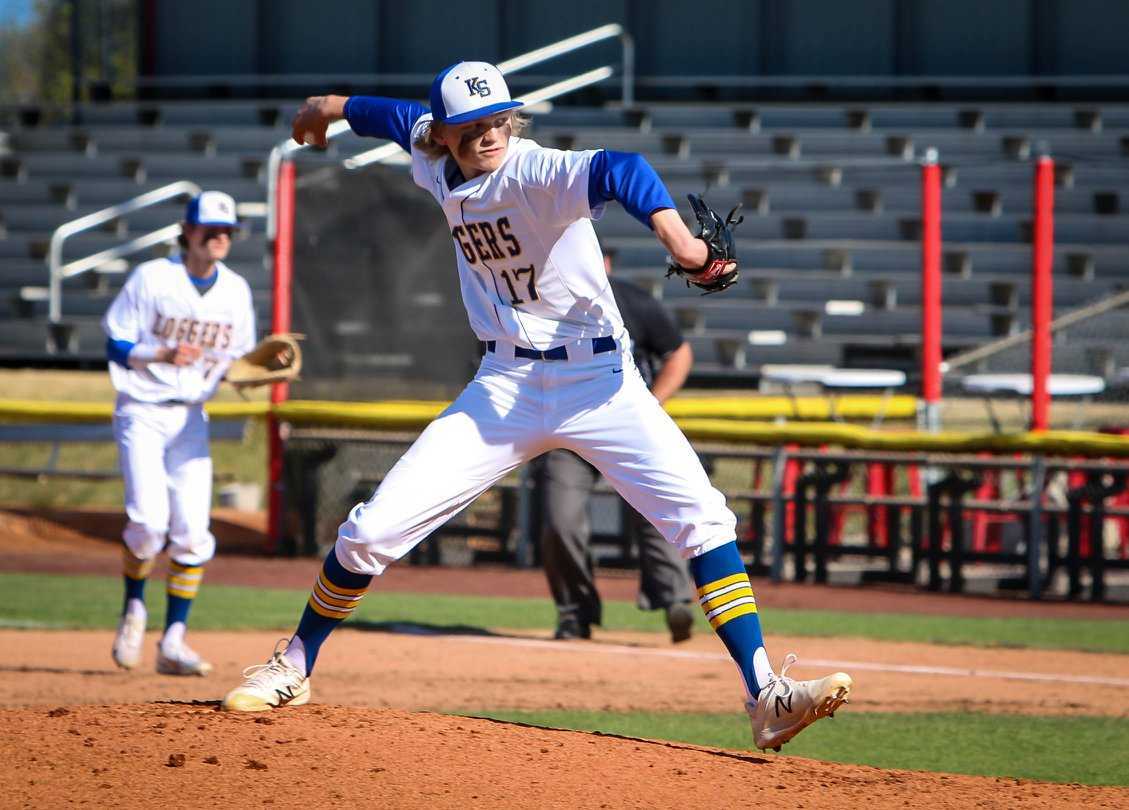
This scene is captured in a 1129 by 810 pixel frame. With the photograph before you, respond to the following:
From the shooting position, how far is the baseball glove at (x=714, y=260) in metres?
4.48

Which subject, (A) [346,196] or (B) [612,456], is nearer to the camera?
(B) [612,456]

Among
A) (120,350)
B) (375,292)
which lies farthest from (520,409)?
(375,292)

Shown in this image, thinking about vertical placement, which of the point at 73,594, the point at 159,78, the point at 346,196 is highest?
the point at 159,78

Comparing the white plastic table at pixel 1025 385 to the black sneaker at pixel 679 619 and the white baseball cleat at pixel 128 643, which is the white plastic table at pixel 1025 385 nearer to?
the black sneaker at pixel 679 619

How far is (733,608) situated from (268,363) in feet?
12.8

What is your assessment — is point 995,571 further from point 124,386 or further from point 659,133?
point 659,133

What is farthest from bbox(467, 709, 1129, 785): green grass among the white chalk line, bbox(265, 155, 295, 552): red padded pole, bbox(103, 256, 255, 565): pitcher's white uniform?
bbox(265, 155, 295, 552): red padded pole

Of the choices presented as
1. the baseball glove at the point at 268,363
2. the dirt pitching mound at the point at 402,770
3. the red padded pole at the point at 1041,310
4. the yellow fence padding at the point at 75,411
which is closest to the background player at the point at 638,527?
the baseball glove at the point at 268,363

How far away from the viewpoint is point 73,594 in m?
10.6

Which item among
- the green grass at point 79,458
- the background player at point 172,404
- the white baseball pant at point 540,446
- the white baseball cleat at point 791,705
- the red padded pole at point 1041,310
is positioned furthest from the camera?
the green grass at point 79,458

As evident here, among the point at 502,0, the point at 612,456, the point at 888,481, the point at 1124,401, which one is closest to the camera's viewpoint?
the point at 612,456

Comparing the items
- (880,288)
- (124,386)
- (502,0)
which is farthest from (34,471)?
(502,0)

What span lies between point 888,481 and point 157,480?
19.0ft

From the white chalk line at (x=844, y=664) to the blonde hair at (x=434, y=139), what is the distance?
382cm
